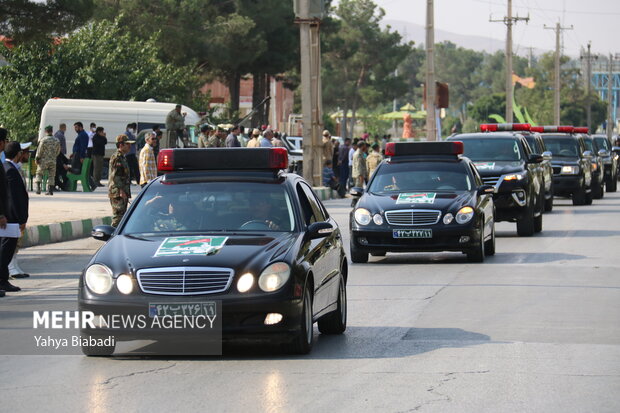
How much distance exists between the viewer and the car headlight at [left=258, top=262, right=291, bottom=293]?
29.9 ft

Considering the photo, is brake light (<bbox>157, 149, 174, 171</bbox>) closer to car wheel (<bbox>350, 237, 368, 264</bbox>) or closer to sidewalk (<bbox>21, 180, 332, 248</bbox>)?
car wheel (<bbox>350, 237, 368, 264</bbox>)

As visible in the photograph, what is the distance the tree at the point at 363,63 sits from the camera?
11812 cm

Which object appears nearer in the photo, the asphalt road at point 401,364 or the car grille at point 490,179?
the asphalt road at point 401,364

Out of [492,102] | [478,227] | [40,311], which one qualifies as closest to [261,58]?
[478,227]

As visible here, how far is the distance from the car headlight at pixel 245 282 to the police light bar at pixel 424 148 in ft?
34.1

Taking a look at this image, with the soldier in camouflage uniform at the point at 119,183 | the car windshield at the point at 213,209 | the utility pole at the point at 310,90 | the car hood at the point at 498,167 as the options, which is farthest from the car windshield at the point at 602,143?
the car windshield at the point at 213,209

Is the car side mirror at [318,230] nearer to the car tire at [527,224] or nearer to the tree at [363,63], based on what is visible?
the car tire at [527,224]

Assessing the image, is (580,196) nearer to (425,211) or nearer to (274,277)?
(425,211)

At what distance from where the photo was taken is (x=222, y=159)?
10.8 meters

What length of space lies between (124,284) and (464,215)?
30.0 feet

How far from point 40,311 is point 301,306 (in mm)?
4276

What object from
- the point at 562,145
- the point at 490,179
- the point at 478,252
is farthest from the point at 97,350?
the point at 562,145

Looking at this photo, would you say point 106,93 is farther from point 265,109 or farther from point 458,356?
point 458,356

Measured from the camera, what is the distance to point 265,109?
7712 cm
